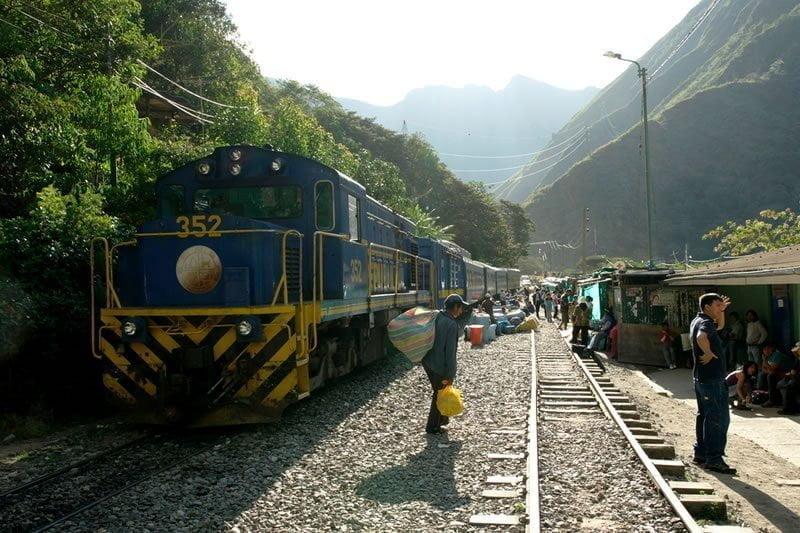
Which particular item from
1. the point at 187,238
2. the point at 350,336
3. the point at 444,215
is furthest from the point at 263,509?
the point at 444,215

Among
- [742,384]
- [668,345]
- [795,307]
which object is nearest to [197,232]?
[742,384]

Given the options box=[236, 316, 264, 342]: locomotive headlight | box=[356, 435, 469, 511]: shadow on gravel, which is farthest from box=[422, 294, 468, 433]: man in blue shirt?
box=[236, 316, 264, 342]: locomotive headlight

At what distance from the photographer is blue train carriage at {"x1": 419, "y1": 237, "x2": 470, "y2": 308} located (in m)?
18.2

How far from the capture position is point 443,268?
788 inches

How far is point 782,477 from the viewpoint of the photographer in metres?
6.59

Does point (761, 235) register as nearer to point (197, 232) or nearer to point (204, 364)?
point (197, 232)

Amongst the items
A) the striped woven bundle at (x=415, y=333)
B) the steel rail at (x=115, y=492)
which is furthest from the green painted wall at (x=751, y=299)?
the steel rail at (x=115, y=492)

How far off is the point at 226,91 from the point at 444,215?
A: 29.9 meters

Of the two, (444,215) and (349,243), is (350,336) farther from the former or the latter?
(444,215)

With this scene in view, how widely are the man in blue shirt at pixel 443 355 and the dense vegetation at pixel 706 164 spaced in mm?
95668

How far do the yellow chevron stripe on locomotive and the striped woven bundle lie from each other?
1.17 meters

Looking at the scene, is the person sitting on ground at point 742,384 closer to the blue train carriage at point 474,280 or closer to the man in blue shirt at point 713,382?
the man in blue shirt at point 713,382

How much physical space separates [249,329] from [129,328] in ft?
4.32

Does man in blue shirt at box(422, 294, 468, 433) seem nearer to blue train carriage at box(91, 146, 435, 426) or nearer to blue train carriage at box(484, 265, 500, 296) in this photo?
blue train carriage at box(91, 146, 435, 426)
